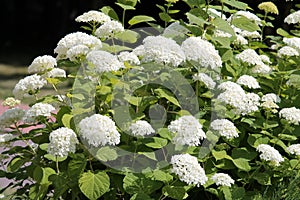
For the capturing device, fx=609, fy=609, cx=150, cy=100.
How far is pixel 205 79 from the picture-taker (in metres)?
2.30

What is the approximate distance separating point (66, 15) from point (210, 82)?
9750 mm

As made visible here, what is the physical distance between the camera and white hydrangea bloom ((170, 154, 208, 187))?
1.96m

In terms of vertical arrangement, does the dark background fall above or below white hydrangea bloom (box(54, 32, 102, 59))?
below

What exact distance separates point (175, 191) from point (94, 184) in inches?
10.7

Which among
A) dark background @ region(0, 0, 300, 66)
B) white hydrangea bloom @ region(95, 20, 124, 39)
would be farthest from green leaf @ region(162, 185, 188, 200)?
dark background @ region(0, 0, 300, 66)

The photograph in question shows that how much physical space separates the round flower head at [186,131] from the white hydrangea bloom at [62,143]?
33 cm

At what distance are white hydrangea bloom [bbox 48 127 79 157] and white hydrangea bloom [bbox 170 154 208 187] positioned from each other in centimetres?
34

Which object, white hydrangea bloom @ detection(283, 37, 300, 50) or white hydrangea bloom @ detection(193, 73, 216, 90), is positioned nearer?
white hydrangea bloom @ detection(193, 73, 216, 90)

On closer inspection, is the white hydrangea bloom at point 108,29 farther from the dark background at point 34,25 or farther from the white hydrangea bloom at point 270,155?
the dark background at point 34,25

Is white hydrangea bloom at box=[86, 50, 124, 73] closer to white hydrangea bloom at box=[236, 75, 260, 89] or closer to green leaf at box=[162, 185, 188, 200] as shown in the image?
green leaf at box=[162, 185, 188, 200]

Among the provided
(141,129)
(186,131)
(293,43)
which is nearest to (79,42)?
(141,129)

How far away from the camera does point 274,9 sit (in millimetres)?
2908

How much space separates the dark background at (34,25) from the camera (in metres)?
11.5

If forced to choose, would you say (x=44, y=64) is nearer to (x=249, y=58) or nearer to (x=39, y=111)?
(x=39, y=111)
